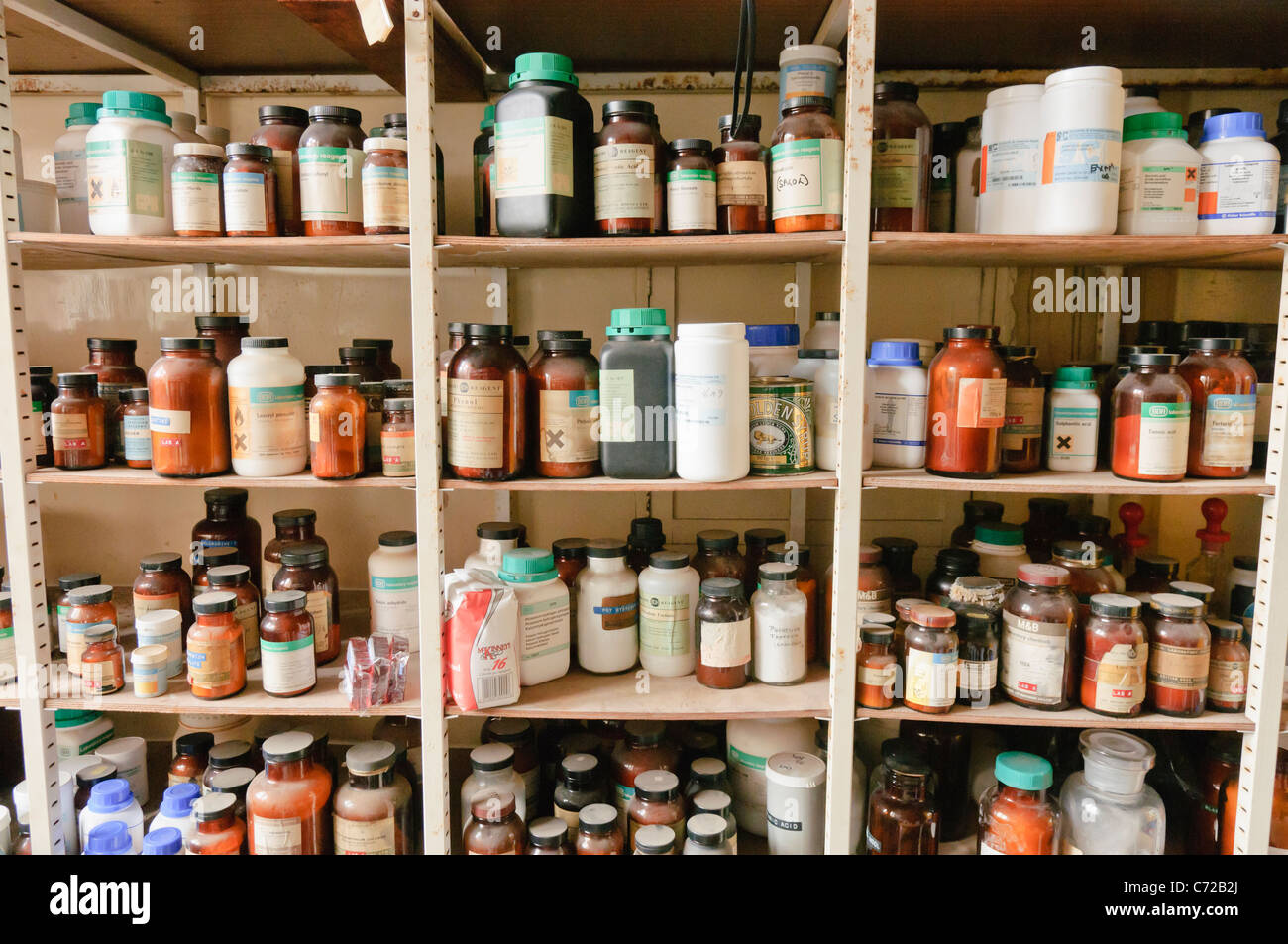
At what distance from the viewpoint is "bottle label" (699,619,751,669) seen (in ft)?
5.01

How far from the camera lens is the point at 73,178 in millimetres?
1599

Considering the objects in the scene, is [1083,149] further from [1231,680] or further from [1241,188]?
[1231,680]

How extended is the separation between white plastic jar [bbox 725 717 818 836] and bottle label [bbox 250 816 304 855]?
847mm

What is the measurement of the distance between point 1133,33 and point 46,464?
2.35 meters

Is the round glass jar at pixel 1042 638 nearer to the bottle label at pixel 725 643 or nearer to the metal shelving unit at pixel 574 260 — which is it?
the metal shelving unit at pixel 574 260

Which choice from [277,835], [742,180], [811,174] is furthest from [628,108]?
[277,835]

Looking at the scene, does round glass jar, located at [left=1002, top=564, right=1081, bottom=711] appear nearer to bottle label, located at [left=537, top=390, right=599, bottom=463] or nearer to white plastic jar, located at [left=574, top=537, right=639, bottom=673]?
white plastic jar, located at [left=574, top=537, right=639, bottom=673]

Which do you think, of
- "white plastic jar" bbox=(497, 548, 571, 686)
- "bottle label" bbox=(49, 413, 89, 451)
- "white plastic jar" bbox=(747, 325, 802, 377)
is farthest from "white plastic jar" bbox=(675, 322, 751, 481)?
"bottle label" bbox=(49, 413, 89, 451)

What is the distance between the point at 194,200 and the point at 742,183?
3.24ft

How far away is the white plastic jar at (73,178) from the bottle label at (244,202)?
379 mm

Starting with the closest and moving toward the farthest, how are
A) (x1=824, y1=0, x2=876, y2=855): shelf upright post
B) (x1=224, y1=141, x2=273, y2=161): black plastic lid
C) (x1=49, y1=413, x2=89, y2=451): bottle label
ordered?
1. (x1=824, y1=0, x2=876, y2=855): shelf upright post
2. (x1=224, y1=141, x2=273, y2=161): black plastic lid
3. (x1=49, y1=413, x2=89, y2=451): bottle label
